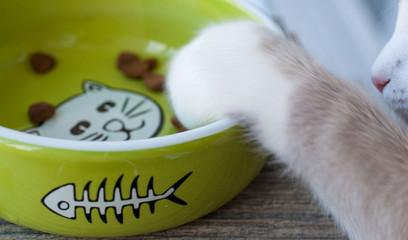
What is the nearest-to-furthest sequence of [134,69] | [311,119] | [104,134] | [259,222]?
[311,119]
[259,222]
[104,134]
[134,69]

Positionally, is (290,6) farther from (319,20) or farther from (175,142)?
(175,142)

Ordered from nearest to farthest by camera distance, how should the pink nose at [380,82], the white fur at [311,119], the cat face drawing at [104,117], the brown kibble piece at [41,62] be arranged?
1. the white fur at [311,119]
2. the pink nose at [380,82]
3. the cat face drawing at [104,117]
4. the brown kibble piece at [41,62]

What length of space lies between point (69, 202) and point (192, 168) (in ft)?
0.36

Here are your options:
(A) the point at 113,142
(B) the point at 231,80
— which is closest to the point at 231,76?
(B) the point at 231,80

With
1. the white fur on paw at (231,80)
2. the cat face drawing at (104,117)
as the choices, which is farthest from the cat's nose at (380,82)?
the cat face drawing at (104,117)

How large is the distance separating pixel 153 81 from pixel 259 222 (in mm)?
281

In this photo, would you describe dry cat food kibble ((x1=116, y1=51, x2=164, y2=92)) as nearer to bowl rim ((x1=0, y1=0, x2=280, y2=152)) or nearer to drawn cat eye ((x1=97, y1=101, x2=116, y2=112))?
drawn cat eye ((x1=97, y1=101, x2=116, y2=112))

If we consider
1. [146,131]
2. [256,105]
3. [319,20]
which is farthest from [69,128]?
[319,20]

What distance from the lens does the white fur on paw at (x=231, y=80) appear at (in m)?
0.37

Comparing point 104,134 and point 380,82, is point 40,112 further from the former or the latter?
point 380,82

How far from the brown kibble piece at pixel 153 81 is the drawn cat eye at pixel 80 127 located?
111mm

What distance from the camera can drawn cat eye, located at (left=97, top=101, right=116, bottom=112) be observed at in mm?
644

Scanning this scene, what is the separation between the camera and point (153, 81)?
0.69 meters

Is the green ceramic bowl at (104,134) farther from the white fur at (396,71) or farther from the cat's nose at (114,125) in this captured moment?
the white fur at (396,71)
